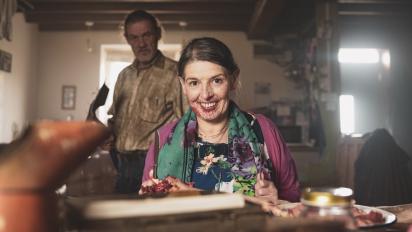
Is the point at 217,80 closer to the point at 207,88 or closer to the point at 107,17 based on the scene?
the point at 207,88

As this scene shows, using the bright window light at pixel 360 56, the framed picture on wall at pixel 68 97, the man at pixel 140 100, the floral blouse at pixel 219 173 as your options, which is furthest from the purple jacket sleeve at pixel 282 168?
the bright window light at pixel 360 56

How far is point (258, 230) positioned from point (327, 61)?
14.1ft

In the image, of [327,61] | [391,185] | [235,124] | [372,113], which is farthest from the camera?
[372,113]

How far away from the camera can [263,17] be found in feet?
16.9

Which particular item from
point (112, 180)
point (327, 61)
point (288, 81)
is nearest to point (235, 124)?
point (112, 180)

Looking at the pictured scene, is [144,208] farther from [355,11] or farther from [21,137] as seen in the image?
[355,11]

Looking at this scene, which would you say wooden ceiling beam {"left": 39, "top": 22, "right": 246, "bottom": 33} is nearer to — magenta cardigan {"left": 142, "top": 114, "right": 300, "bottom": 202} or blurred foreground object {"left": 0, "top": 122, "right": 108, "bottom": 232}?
magenta cardigan {"left": 142, "top": 114, "right": 300, "bottom": 202}

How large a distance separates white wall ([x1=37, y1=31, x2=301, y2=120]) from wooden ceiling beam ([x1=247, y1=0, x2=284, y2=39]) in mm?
466

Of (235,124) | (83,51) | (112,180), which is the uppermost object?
(83,51)

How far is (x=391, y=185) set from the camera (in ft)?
8.80

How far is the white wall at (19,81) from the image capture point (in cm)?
545

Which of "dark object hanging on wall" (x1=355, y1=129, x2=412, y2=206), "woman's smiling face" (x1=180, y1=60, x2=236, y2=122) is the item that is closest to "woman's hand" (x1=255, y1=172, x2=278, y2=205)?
"woman's smiling face" (x1=180, y1=60, x2=236, y2=122)

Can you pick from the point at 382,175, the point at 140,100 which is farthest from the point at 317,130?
the point at 140,100

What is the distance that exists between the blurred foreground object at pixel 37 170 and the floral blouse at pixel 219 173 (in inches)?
38.5
